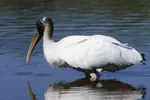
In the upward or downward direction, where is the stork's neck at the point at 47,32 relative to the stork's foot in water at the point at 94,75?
upward

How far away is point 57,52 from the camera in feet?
43.3

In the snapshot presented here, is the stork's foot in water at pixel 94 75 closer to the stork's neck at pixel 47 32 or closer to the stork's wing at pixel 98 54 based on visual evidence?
the stork's wing at pixel 98 54

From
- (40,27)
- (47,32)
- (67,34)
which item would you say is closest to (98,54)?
(47,32)

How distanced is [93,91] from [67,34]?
5.25 meters

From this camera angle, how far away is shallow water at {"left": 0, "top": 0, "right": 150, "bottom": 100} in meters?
12.3

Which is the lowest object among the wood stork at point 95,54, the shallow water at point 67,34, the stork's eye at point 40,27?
the shallow water at point 67,34

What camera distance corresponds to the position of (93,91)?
40.3 ft

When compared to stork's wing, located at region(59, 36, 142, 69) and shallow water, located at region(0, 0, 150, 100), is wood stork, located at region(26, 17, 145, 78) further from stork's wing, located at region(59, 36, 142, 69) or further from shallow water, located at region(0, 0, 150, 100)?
shallow water, located at region(0, 0, 150, 100)

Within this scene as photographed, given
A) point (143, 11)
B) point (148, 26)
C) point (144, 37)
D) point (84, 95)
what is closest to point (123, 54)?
point (84, 95)

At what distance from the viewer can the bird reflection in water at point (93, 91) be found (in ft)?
38.5

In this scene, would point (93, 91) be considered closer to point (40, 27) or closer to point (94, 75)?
point (94, 75)

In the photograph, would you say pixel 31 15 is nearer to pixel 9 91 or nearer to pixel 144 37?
pixel 144 37

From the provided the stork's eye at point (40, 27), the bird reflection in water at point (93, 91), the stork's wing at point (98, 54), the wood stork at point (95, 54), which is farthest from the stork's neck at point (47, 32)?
the bird reflection in water at point (93, 91)

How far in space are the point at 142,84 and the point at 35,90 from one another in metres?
1.84
